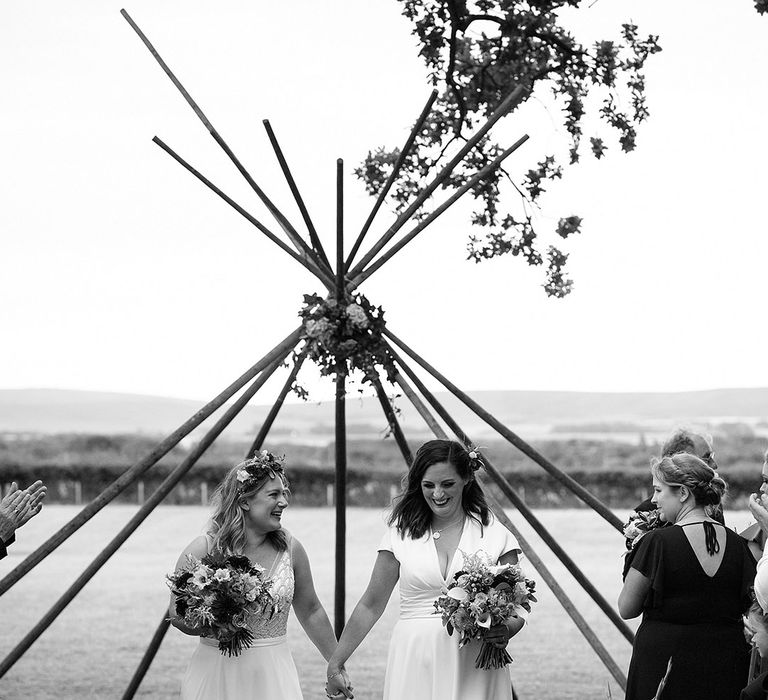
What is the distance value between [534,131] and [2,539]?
20.3 feet

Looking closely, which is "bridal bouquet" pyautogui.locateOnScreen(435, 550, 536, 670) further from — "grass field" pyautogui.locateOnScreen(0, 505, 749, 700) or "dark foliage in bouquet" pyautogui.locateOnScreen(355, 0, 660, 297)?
"dark foliage in bouquet" pyautogui.locateOnScreen(355, 0, 660, 297)

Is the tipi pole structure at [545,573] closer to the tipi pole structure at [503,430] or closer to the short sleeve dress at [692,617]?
the tipi pole structure at [503,430]

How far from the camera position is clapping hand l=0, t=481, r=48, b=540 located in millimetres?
6258

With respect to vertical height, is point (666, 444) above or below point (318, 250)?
below

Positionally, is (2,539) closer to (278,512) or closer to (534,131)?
(278,512)

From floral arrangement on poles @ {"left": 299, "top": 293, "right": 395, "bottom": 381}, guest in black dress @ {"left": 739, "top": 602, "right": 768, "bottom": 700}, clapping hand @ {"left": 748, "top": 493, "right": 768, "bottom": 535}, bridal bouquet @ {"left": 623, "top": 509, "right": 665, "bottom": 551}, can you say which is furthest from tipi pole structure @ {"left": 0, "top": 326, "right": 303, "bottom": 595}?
guest in black dress @ {"left": 739, "top": 602, "right": 768, "bottom": 700}

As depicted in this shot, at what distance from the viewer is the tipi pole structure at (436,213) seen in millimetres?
8883

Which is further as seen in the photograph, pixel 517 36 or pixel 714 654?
pixel 517 36

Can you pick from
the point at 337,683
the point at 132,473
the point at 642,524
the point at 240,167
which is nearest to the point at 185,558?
the point at 337,683

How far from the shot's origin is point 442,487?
6395 mm

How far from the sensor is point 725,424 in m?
54.2

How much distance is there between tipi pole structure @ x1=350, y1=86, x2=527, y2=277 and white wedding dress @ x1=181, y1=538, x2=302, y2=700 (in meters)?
2.97

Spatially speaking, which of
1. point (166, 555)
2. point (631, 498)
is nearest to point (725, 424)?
point (631, 498)

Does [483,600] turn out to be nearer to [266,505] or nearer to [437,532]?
[437,532]
